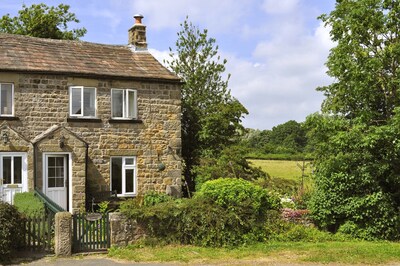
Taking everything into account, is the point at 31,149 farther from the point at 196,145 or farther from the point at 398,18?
the point at 398,18

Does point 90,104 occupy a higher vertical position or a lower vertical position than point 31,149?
higher

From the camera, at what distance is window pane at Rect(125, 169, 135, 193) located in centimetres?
2105

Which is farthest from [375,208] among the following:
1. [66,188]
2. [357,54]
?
[66,188]

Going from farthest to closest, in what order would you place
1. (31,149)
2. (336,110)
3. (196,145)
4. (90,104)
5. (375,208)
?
(196,145) < (90,104) < (31,149) < (336,110) < (375,208)

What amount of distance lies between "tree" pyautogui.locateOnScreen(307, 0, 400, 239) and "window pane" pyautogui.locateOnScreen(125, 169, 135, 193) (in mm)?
8056

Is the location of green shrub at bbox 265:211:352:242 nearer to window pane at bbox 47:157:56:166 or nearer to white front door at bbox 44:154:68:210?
white front door at bbox 44:154:68:210

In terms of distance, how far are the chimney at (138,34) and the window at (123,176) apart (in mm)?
5910

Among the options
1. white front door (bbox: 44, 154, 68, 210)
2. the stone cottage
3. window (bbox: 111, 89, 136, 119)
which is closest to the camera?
the stone cottage

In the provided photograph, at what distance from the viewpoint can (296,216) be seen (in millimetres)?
16812

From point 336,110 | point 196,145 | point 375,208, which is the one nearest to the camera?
point 375,208

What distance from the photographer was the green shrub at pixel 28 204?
14344 mm

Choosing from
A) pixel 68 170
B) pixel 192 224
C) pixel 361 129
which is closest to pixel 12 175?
pixel 68 170

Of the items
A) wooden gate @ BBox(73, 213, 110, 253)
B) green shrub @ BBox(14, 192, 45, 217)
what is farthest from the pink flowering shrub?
green shrub @ BBox(14, 192, 45, 217)

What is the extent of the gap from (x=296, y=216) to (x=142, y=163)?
7.48 m
